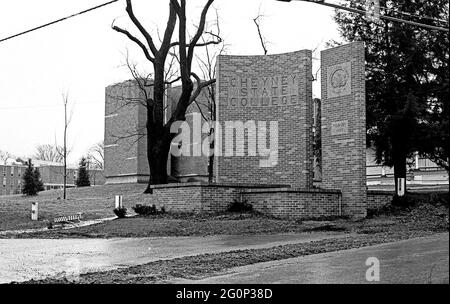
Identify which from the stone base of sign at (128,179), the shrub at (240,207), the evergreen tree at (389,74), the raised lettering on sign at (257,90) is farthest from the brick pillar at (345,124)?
the stone base of sign at (128,179)

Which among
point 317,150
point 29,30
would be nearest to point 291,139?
point 317,150

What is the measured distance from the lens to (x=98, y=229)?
18578 millimetres

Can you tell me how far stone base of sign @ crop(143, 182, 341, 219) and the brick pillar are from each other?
0.62 m

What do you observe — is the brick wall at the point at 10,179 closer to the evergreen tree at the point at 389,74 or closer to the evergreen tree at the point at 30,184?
the evergreen tree at the point at 30,184

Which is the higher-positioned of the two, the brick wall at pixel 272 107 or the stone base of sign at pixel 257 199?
the brick wall at pixel 272 107

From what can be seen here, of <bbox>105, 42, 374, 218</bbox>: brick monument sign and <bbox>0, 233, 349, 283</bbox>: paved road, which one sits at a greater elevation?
<bbox>105, 42, 374, 218</bbox>: brick monument sign

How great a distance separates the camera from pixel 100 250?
42.8 feet

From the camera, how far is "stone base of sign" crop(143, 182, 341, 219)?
64.2 ft

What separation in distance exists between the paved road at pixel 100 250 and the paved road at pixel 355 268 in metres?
2.95

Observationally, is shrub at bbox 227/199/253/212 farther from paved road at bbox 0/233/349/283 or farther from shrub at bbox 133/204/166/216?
paved road at bbox 0/233/349/283

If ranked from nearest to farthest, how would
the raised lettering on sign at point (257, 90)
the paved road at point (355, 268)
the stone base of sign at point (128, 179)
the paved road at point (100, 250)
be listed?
the paved road at point (355, 268) < the paved road at point (100, 250) < the raised lettering on sign at point (257, 90) < the stone base of sign at point (128, 179)

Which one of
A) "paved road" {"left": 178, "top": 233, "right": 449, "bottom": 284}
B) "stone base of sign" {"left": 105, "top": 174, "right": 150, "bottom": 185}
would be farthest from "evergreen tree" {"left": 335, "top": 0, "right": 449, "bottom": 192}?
"stone base of sign" {"left": 105, "top": 174, "right": 150, "bottom": 185}

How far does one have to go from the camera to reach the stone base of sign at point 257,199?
19578 mm

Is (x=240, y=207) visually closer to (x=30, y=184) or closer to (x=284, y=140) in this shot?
(x=284, y=140)
